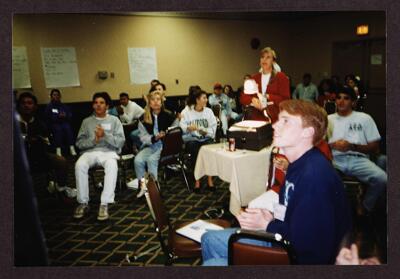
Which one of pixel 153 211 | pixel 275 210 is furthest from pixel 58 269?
pixel 275 210

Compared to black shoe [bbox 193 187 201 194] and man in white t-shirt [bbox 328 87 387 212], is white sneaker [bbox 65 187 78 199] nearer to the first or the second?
black shoe [bbox 193 187 201 194]

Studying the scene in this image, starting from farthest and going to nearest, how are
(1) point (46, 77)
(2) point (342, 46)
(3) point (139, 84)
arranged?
(3) point (139, 84)
(2) point (342, 46)
(1) point (46, 77)

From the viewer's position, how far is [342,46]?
402 centimetres

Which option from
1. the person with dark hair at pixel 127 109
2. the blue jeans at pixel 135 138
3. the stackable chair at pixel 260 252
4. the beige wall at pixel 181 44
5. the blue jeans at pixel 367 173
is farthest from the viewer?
the person with dark hair at pixel 127 109

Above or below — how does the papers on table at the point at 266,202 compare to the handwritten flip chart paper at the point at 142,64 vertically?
below

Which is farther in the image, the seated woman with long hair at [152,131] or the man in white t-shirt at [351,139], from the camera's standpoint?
the seated woman with long hair at [152,131]

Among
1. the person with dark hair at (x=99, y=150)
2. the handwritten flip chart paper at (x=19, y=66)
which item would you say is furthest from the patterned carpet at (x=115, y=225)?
the handwritten flip chart paper at (x=19, y=66)

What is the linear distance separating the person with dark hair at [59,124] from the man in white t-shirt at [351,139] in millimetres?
2921

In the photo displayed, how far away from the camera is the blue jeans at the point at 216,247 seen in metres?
2.17

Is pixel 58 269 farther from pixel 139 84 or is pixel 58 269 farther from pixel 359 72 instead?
pixel 139 84

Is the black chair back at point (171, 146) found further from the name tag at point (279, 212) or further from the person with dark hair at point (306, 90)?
the name tag at point (279, 212)

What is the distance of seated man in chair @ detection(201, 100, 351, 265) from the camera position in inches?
68.2

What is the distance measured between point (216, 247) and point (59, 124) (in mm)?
2915

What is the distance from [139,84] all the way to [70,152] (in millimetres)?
2071
